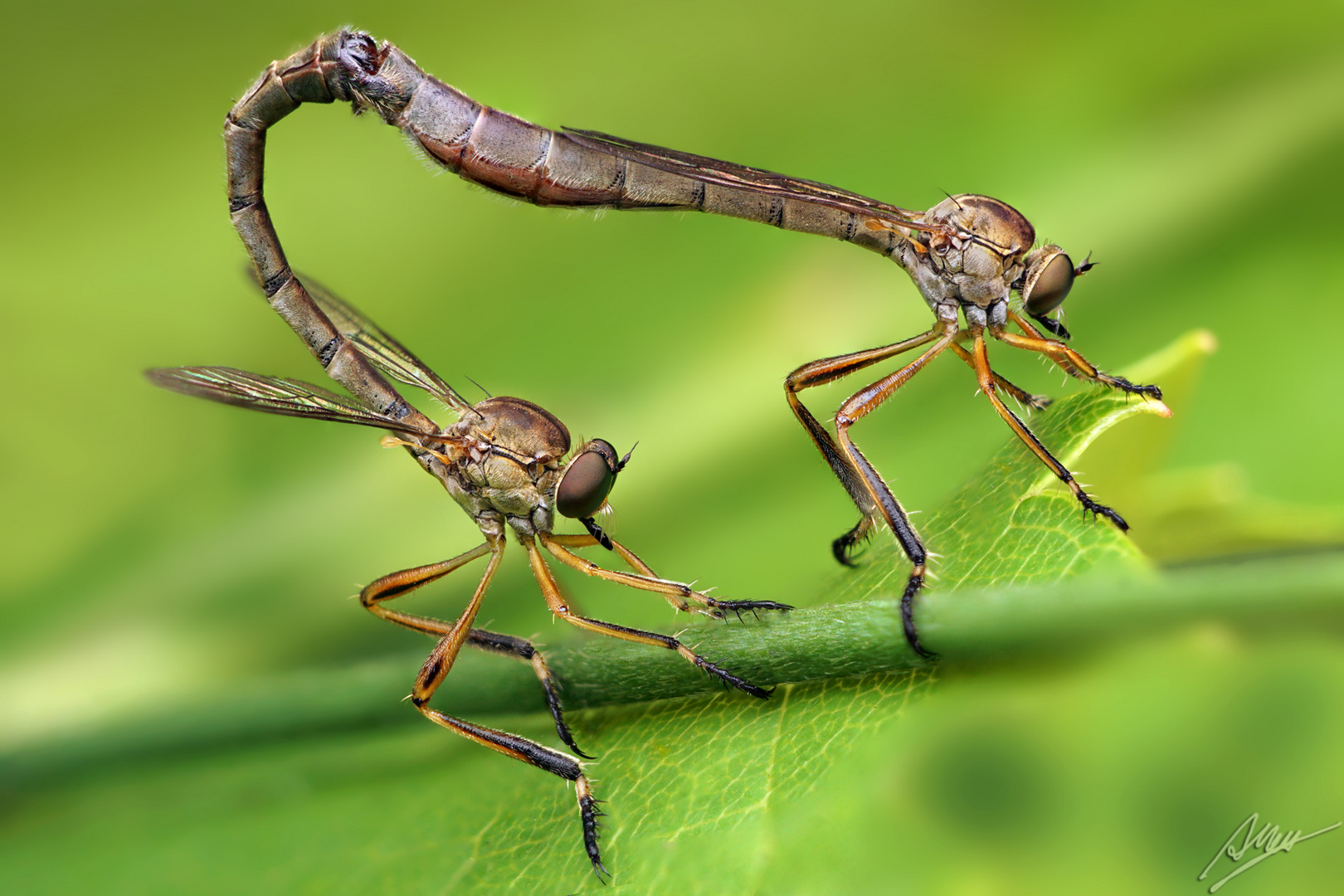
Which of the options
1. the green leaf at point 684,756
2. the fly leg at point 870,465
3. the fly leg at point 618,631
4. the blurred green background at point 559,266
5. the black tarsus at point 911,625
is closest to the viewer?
the green leaf at point 684,756

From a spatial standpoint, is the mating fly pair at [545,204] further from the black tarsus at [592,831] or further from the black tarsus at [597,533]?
the black tarsus at [592,831]

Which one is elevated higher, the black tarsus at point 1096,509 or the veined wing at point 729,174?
the veined wing at point 729,174

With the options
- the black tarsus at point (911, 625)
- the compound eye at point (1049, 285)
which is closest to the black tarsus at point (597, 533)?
the compound eye at point (1049, 285)

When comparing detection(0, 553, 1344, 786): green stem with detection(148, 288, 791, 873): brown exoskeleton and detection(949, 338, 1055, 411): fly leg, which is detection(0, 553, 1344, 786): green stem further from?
detection(949, 338, 1055, 411): fly leg

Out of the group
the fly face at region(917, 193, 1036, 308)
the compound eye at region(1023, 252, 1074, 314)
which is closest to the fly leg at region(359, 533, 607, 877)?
the fly face at region(917, 193, 1036, 308)

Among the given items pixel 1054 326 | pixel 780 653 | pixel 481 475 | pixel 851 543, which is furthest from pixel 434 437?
pixel 1054 326

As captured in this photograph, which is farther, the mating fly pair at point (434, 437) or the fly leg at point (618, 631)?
the mating fly pair at point (434, 437)

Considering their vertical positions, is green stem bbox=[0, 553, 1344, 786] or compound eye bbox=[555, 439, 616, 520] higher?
compound eye bbox=[555, 439, 616, 520]
